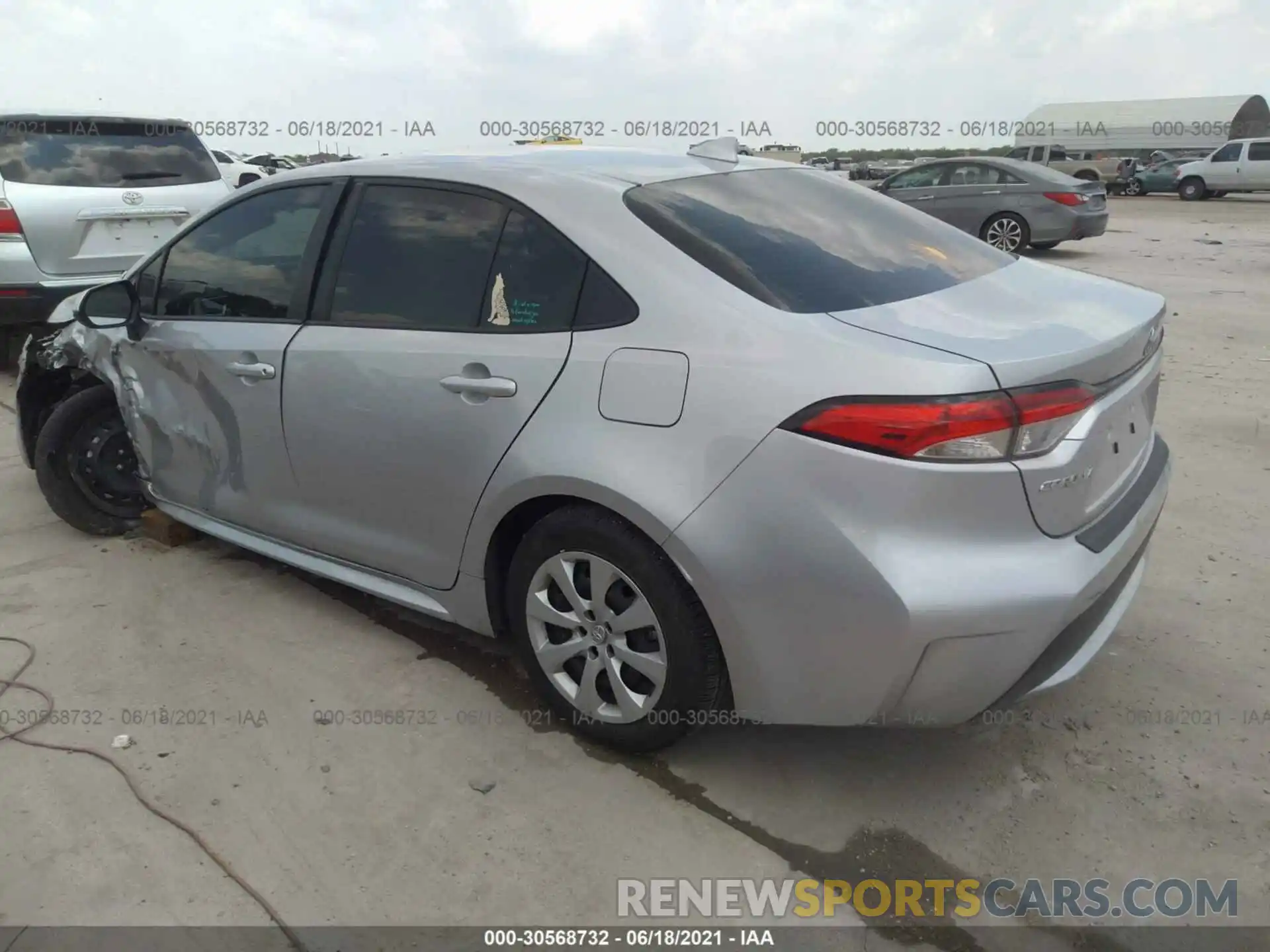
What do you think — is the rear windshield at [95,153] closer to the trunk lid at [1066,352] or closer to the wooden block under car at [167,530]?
the wooden block under car at [167,530]

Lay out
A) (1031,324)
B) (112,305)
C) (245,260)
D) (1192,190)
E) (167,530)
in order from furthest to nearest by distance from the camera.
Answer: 1. (1192,190)
2. (167,530)
3. (112,305)
4. (245,260)
5. (1031,324)

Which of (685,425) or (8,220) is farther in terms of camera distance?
(8,220)

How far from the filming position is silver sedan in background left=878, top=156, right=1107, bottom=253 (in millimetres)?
12445

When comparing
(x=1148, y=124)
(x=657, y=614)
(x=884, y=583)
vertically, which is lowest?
(x=657, y=614)

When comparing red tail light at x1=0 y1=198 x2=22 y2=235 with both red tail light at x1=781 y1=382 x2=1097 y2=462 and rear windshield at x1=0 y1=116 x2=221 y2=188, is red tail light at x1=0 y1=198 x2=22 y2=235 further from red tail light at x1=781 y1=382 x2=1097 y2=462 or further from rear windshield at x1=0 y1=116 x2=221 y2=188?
red tail light at x1=781 y1=382 x2=1097 y2=462

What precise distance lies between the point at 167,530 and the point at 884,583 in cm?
329

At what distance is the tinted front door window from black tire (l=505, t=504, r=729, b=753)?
128 cm

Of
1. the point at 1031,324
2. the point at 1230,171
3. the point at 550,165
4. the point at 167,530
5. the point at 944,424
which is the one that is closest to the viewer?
the point at 944,424

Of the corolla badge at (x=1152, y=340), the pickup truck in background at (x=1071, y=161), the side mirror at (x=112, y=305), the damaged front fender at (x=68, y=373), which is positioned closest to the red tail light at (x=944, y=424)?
the corolla badge at (x=1152, y=340)

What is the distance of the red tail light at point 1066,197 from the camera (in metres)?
12.4

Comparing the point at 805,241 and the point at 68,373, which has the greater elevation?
the point at 805,241

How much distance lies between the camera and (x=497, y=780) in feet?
8.70

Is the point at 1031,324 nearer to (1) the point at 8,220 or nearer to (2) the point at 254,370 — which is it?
(2) the point at 254,370

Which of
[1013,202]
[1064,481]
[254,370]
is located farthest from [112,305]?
[1013,202]
